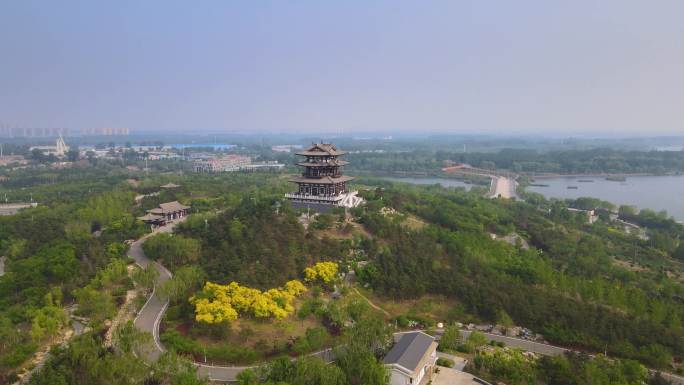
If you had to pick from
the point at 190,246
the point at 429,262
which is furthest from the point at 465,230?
the point at 190,246

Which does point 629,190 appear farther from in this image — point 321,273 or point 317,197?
point 321,273

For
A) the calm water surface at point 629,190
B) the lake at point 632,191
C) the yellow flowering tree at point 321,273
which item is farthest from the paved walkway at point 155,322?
the calm water surface at point 629,190

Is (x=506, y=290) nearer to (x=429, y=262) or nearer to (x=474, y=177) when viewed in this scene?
(x=429, y=262)

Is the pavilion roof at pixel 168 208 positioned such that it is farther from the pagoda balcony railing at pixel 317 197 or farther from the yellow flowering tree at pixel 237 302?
the yellow flowering tree at pixel 237 302

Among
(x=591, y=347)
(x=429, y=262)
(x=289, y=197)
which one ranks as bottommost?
(x=591, y=347)

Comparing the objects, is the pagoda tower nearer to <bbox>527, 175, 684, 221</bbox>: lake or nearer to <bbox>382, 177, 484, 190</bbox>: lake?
<bbox>527, 175, 684, 221</bbox>: lake

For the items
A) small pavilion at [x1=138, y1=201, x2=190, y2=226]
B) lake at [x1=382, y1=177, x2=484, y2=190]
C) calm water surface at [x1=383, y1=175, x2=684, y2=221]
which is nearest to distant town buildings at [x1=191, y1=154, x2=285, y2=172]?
lake at [x1=382, y1=177, x2=484, y2=190]
